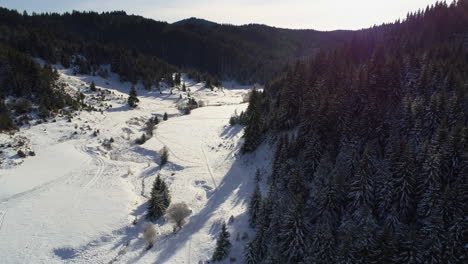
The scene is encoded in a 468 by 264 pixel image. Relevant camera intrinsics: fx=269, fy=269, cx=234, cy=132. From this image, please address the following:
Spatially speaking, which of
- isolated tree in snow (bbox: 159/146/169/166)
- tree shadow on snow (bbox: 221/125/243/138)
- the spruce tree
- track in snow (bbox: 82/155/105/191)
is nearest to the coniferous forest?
the spruce tree

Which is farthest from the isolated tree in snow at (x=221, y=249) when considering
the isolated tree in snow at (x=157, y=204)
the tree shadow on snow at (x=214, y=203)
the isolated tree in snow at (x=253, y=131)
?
the isolated tree in snow at (x=253, y=131)

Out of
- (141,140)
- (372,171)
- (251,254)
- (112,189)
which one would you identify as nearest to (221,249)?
(251,254)

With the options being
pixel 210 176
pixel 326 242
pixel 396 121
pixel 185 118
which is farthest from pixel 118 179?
pixel 396 121

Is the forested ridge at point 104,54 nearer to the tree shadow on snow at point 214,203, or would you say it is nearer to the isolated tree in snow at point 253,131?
the tree shadow on snow at point 214,203

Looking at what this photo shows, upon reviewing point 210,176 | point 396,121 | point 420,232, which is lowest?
point 210,176

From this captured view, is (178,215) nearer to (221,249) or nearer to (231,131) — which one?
(221,249)

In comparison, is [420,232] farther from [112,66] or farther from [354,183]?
[112,66]
